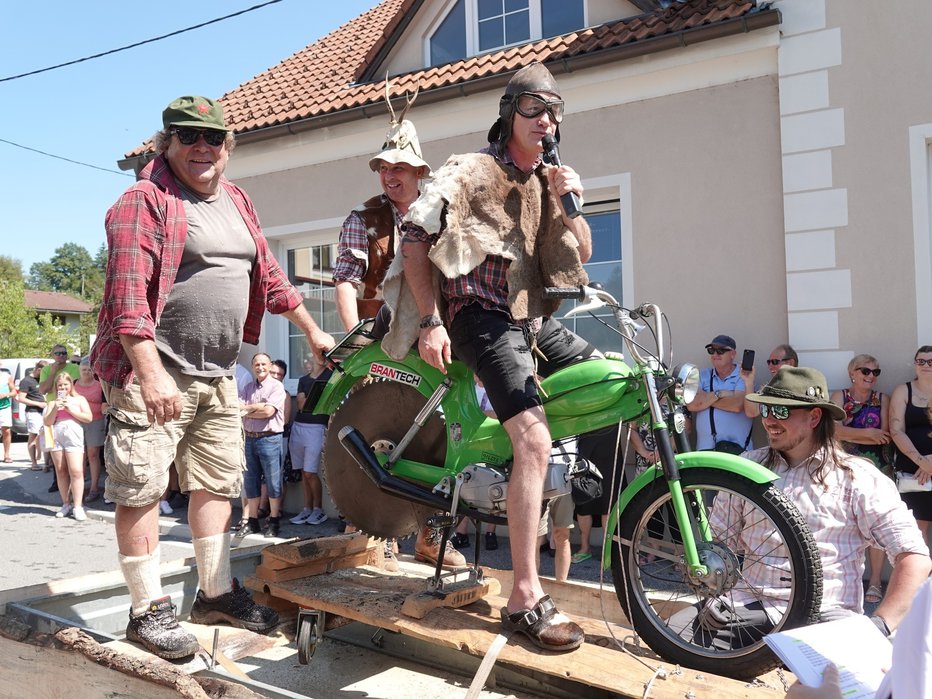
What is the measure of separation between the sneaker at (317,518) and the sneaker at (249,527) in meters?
0.54

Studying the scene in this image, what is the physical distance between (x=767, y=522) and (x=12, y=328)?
45.4m

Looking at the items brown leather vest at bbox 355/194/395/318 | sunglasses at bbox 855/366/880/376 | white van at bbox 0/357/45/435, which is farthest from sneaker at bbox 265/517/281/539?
white van at bbox 0/357/45/435

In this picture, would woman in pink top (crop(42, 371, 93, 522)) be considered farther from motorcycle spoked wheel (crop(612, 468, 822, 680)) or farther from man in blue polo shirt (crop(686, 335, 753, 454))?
motorcycle spoked wheel (crop(612, 468, 822, 680))

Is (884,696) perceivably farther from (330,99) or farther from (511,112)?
(330,99)

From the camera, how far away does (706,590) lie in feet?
8.57

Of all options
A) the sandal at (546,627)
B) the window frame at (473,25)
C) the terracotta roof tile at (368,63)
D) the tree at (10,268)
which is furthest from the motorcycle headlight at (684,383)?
the tree at (10,268)

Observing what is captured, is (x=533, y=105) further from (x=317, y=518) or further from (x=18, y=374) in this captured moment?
(x=18, y=374)

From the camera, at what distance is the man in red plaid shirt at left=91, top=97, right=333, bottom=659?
2.83 meters

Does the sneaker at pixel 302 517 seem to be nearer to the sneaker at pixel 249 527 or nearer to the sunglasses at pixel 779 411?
the sneaker at pixel 249 527

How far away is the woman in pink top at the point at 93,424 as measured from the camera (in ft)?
33.9

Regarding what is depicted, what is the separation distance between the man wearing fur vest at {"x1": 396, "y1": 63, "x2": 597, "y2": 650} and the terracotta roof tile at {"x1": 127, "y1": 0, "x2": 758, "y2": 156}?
3.96 metres

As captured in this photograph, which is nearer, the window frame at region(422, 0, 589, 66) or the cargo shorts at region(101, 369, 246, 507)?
the cargo shorts at region(101, 369, 246, 507)

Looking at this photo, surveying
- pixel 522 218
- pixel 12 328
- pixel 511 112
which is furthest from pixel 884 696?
pixel 12 328

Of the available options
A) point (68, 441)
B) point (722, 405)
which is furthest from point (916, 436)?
point (68, 441)
